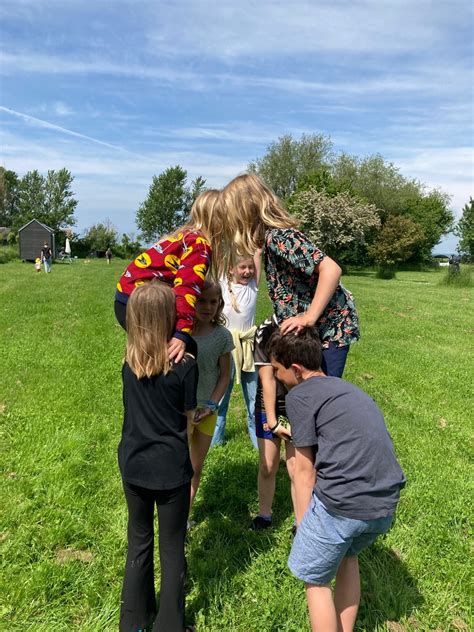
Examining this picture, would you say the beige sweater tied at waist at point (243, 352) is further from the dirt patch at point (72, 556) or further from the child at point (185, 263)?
the dirt patch at point (72, 556)

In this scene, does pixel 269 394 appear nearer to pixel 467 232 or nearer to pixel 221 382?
pixel 221 382

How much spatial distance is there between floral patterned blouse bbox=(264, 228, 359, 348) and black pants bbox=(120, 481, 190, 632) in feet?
3.83

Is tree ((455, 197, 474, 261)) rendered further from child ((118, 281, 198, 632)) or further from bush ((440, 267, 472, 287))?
child ((118, 281, 198, 632))

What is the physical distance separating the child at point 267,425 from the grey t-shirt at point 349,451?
0.76 metres

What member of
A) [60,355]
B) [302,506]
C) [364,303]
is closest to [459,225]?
[364,303]

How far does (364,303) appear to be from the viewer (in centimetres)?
1638

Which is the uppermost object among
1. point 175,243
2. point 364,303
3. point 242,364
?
point 175,243

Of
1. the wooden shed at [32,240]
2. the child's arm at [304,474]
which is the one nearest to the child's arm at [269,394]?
the child's arm at [304,474]

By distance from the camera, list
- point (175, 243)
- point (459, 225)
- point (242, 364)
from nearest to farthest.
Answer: point (175, 243) → point (242, 364) → point (459, 225)

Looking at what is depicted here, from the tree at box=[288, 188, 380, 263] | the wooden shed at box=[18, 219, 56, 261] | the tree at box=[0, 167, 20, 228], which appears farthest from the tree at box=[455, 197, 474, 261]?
the tree at box=[0, 167, 20, 228]

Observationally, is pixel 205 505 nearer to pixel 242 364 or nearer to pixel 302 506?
pixel 242 364

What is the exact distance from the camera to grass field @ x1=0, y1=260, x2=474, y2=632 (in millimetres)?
2678

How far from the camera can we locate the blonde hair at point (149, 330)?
2.23 meters

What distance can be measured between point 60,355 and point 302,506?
637 cm
